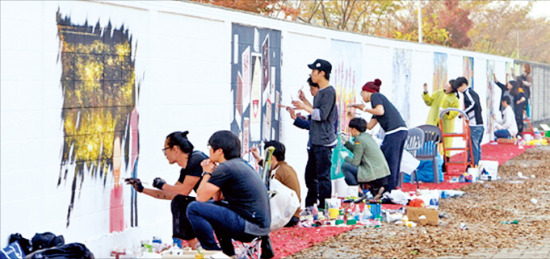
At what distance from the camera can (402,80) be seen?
1802 centimetres

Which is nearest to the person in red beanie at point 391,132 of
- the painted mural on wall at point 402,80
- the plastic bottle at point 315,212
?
the plastic bottle at point 315,212

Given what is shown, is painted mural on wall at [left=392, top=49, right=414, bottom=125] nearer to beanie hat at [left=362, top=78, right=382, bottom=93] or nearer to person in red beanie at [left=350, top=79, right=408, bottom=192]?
beanie hat at [left=362, top=78, right=382, bottom=93]

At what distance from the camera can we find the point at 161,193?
8.71 m

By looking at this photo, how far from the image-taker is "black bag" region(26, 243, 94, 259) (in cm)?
661

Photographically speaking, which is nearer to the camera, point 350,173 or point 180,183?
point 180,183

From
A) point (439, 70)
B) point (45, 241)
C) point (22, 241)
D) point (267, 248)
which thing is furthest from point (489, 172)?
point (22, 241)

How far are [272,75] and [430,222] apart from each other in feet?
8.77

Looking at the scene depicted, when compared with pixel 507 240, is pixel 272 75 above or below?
above

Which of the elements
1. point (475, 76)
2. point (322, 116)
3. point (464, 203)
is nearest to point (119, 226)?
point (322, 116)

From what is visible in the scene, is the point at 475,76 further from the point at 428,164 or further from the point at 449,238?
the point at 449,238

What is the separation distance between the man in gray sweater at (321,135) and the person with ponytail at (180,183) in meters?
2.94

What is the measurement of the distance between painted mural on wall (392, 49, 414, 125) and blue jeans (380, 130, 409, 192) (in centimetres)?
400

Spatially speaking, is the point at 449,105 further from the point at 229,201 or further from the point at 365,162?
the point at 229,201

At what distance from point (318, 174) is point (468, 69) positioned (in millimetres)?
14267
